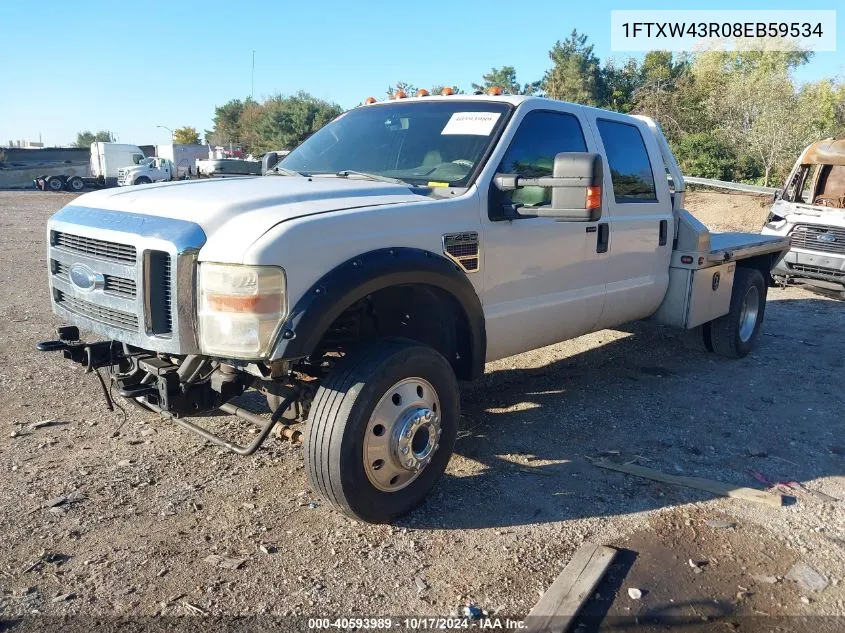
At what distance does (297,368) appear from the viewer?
3492 mm

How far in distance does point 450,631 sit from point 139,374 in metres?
1.89

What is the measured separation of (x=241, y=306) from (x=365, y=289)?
1.81 ft

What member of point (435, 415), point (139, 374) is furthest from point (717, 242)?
point (139, 374)

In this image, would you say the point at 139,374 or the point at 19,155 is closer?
the point at 139,374

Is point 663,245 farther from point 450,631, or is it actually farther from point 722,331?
point 450,631

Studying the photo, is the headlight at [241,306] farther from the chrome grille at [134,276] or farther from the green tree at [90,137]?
the green tree at [90,137]

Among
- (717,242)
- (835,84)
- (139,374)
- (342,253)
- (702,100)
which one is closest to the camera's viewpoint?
(342,253)

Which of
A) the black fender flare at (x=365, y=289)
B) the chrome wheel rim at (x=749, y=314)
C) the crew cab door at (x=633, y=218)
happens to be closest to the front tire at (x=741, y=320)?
the chrome wheel rim at (x=749, y=314)

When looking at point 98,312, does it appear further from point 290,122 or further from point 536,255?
point 290,122

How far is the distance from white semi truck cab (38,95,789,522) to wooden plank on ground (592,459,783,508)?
914 mm

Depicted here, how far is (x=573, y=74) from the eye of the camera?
3575 centimetres

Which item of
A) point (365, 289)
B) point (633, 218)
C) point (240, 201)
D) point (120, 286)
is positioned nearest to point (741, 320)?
point (633, 218)

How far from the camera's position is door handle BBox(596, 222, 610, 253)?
4.72 m

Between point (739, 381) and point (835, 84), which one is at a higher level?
point (835, 84)
